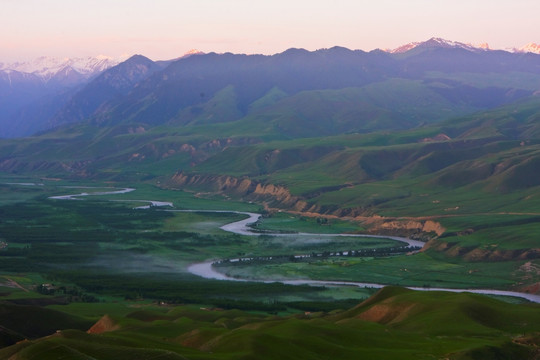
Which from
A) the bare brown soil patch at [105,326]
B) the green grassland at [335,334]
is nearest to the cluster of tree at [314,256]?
the green grassland at [335,334]

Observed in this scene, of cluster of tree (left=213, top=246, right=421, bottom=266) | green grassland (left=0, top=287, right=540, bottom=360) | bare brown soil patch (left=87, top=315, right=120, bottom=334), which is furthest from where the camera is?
cluster of tree (left=213, top=246, right=421, bottom=266)

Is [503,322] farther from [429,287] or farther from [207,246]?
[207,246]

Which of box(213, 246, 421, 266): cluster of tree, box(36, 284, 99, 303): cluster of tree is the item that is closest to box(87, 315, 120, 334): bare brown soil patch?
box(36, 284, 99, 303): cluster of tree

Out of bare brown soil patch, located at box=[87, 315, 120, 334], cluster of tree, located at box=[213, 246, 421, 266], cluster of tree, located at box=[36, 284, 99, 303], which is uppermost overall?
bare brown soil patch, located at box=[87, 315, 120, 334]

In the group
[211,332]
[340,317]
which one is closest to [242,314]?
[340,317]

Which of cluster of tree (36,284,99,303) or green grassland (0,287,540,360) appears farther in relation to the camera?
cluster of tree (36,284,99,303)

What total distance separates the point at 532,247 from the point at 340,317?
70.9 metres

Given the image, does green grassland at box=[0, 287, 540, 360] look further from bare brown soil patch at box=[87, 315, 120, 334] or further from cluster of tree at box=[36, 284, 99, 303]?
cluster of tree at box=[36, 284, 99, 303]

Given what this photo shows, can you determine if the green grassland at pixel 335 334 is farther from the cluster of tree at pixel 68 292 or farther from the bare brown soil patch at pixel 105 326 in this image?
the cluster of tree at pixel 68 292

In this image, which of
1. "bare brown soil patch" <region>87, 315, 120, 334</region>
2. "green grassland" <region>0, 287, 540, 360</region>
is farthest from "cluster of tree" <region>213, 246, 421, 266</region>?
"bare brown soil patch" <region>87, 315, 120, 334</region>

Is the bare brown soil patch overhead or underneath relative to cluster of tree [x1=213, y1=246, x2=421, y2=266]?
overhead

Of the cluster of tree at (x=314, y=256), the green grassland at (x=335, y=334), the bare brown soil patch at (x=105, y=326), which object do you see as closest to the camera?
the green grassland at (x=335, y=334)

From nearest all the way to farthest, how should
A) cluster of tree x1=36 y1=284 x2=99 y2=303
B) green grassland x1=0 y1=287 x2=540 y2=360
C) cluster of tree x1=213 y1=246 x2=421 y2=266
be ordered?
1. green grassland x1=0 y1=287 x2=540 y2=360
2. cluster of tree x1=36 y1=284 x2=99 y2=303
3. cluster of tree x1=213 y1=246 x2=421 y2=266

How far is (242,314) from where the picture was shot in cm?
10725
